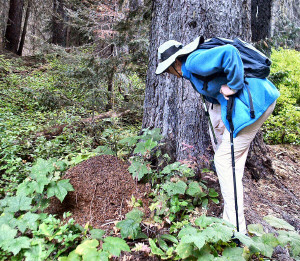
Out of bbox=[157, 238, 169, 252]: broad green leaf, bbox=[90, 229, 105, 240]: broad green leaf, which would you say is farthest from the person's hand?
bbox=[90, 229, 105, 240]: broad green leaf

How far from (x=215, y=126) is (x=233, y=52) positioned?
1.01m

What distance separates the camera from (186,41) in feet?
10.7

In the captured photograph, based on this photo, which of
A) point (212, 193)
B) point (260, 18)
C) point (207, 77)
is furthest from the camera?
point (260, 18)

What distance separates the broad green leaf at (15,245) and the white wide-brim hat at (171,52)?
1.91 metres

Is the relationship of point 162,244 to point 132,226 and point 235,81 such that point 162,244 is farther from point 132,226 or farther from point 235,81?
point 235,81

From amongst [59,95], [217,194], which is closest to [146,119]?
[217,194]

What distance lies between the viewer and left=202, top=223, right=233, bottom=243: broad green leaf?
1875 mm

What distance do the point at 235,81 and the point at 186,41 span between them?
4.43 ft

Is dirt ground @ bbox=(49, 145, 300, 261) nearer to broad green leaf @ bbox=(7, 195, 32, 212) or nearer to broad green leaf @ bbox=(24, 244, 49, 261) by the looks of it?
broad green leaf @ bbox=(7, 195, 32, 212)

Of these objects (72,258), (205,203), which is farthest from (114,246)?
(205,203)

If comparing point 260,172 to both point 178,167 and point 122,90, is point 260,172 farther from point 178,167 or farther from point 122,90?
point 122,90

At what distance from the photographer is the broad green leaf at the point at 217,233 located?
1875 millimetres

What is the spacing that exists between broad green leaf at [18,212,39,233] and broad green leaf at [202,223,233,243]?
150 cm

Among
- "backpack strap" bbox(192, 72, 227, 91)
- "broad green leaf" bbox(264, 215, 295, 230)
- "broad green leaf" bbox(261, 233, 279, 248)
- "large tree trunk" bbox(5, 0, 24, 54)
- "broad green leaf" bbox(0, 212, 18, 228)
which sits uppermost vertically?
"large tree trunk" bbox(5, 0, 24, 54)
